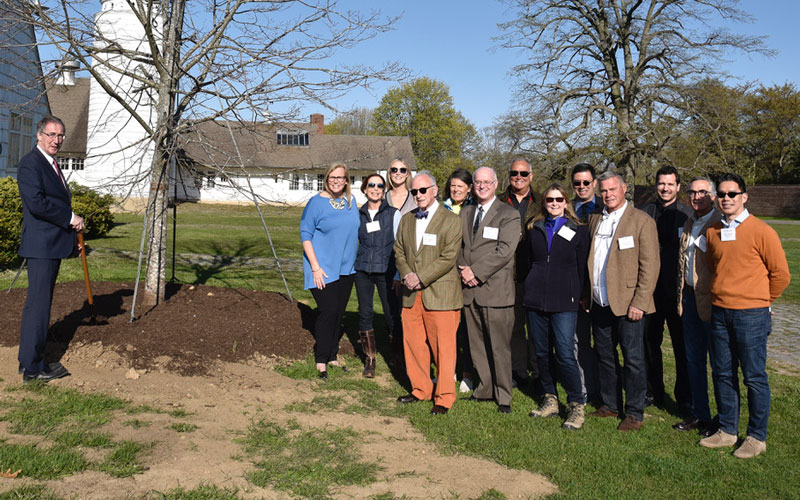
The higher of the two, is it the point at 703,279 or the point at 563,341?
the point at 703,279

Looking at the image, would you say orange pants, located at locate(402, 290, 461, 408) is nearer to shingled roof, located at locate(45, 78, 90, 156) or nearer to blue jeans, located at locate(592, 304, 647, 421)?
blue jeans, located at locate(592, 304, 647, 421)

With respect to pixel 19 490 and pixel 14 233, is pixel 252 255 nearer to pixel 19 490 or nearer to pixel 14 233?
pixel 14 233

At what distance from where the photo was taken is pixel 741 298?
189 inches

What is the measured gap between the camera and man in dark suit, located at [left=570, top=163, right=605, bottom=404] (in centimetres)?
589

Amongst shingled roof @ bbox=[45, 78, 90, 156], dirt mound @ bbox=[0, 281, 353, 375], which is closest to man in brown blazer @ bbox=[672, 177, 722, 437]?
dirt mound @ bbox=[0, 281, 353, 375]

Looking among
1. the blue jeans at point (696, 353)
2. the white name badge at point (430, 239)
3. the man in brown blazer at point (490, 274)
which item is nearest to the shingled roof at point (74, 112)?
the white name badge at point (430, 239)

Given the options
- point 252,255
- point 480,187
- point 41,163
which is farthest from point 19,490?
point 252,255

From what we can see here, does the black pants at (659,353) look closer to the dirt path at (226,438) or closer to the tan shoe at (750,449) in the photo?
the tan shoe at (750,449)

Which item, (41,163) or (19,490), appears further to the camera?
(41,163)

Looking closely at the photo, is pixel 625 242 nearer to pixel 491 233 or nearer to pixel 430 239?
pixel 491 233

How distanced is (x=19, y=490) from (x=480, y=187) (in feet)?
13.0

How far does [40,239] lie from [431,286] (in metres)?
3.34

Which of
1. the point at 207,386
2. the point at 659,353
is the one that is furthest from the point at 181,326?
the point at 659,353

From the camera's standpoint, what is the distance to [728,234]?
16.0 feet
